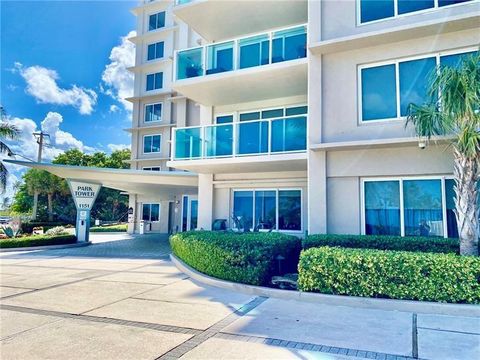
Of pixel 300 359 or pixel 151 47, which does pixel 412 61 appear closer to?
pixel 300 359

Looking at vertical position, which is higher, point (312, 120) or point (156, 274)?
point (312, 120)

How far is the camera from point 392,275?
7.11 m

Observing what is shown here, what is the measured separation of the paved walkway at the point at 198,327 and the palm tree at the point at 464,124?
248 centimetres

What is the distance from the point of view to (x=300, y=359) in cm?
460

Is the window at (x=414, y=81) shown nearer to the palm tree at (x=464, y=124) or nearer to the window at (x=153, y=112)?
the palm tree at (x=464, y=124)

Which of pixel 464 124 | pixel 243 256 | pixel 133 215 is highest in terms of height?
pixel 464 124

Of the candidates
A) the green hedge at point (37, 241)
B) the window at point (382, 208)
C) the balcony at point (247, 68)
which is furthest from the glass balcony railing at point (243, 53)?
the green hedge at point (37, 241)

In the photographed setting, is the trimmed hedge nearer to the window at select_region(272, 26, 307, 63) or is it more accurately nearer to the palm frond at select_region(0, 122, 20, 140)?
the window at select_region(272, 26, 307, 63)

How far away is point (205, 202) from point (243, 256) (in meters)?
6.71

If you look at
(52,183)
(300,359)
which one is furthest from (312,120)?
(52,183)

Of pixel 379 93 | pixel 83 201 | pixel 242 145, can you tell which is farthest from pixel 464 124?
pixel 83 201

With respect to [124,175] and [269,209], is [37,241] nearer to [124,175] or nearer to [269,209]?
[124,175]

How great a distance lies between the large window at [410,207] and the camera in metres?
9.61

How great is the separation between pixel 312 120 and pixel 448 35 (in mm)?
4231
